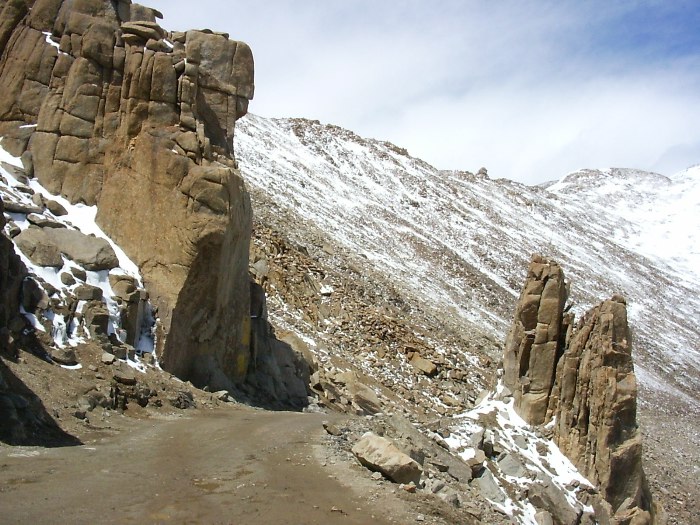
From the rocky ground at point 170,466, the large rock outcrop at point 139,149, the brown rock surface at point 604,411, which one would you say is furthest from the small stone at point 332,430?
the brown rock surface at point 604,411

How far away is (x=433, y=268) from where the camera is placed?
58312mm

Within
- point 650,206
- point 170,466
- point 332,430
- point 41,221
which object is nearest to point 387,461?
point 170,466

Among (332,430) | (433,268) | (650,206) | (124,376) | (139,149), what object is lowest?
(124,376)

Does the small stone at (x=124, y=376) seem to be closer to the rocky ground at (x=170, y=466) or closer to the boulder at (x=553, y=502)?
the rocky ground at (x=170, y=466)

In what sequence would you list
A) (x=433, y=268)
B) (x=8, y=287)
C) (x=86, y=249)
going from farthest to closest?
(x=433, y=268) < (x=86, y=249) < (x=8, y=287)

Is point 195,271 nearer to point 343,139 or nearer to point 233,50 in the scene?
point 233,50

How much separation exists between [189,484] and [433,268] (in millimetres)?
50041

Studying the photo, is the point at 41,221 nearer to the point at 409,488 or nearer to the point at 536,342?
the point at 409,488

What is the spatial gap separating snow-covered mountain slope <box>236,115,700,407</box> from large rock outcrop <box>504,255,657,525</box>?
25472 mm

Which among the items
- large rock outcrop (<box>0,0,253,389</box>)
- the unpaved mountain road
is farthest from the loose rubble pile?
the unpaved mountain road

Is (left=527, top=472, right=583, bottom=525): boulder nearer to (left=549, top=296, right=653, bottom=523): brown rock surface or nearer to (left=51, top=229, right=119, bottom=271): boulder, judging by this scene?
(left=549, top=296, right=653, bottom=523): brown rock surface

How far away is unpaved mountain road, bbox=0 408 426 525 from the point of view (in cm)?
788

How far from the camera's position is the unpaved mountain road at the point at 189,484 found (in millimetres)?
7879

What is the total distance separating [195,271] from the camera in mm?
19734
